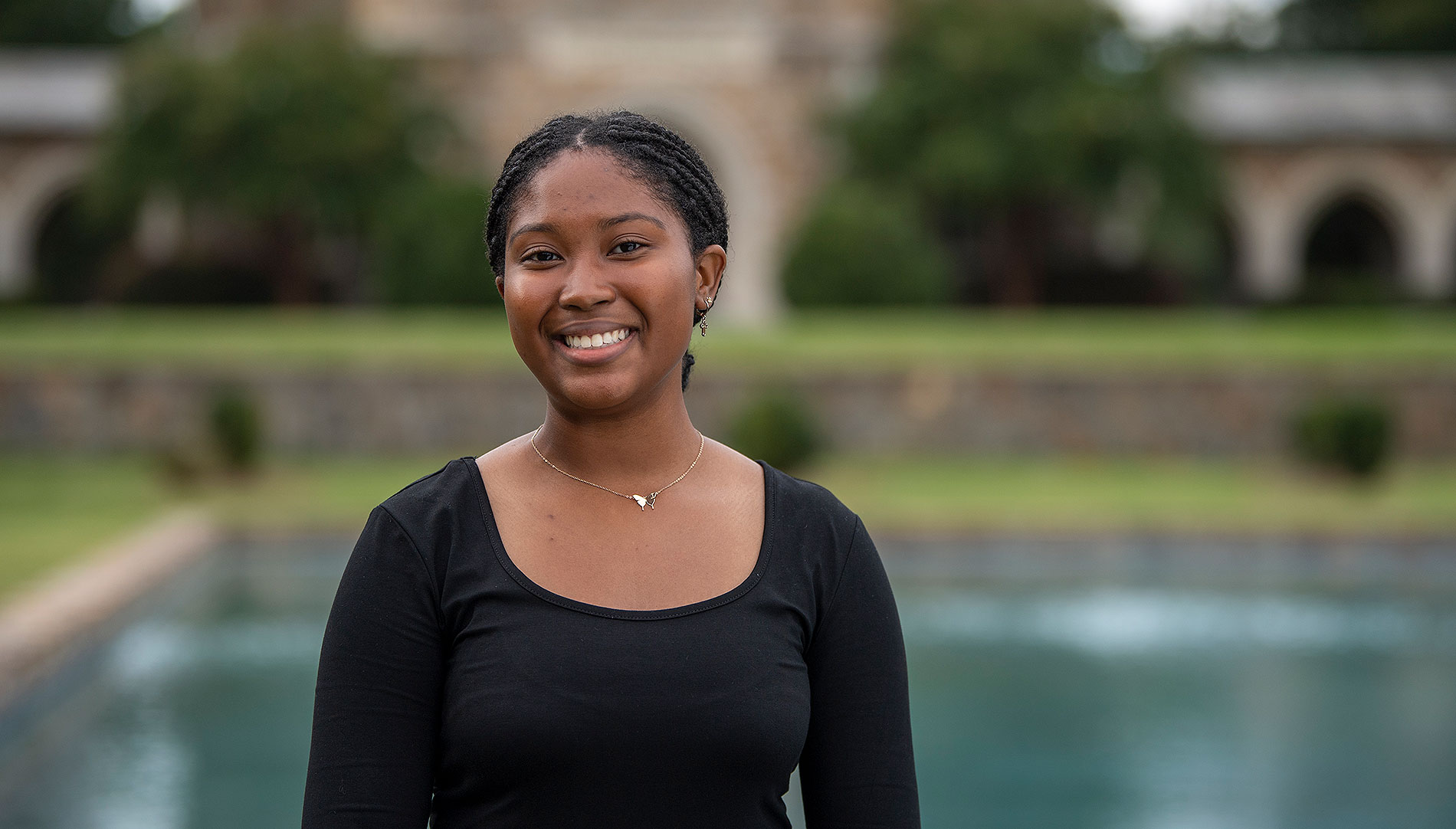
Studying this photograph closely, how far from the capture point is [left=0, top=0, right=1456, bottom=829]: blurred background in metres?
6.28

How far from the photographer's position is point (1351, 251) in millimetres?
31078

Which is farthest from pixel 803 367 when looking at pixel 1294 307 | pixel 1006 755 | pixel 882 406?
pixel 1294 307

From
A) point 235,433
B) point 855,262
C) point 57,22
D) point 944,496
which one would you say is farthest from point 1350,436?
point 57,22

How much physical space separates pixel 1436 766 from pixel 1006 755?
1.69 m

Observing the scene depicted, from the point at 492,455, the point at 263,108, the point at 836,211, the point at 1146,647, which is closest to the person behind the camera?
the point at 492,455

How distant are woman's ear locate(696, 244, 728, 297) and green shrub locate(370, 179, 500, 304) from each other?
13689mm

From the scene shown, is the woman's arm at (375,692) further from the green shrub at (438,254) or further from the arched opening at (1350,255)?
the arched opening at (1350,255)

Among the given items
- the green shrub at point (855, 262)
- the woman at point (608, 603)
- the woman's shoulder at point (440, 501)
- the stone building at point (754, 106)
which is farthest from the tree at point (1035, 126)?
the woman's shoulder at point (440, 501)

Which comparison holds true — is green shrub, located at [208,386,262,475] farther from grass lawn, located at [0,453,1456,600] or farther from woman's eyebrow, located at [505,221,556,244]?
woman's eyebrow, located at [505,221,556,244]

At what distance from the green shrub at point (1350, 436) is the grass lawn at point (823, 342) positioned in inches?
46.2

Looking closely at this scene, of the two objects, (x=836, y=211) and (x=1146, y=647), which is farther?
(x=836, y=211)

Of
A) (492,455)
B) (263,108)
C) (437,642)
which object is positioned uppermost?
(263,108)

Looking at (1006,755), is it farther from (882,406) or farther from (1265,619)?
(882,406)

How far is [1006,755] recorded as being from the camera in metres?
5.96
